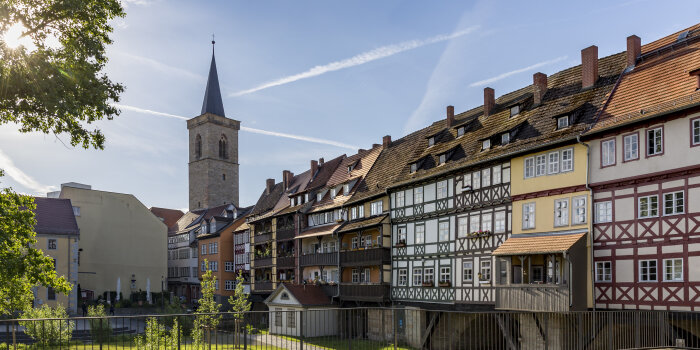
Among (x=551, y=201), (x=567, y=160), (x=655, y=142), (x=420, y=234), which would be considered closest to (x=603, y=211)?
(x=551, y=201)

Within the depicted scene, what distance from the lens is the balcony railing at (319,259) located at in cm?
4242

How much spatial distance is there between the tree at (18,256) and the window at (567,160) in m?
19.1

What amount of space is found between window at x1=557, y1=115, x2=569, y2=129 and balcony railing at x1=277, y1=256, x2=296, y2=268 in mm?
27830

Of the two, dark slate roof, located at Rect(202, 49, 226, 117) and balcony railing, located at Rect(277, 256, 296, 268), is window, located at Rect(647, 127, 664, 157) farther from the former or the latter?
dark slate roof, located at Rect(202, 49, 226, 117)

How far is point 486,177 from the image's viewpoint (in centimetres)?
2984

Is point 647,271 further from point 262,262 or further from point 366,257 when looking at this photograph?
point 262,262

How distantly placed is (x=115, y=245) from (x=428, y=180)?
4311cm

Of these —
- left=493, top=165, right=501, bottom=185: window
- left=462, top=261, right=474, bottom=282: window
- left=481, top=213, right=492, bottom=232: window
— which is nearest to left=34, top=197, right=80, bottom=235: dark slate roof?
left=462, top=261, right=474, bottom=282: window

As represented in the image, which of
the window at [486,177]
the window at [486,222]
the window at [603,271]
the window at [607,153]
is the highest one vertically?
the window at [607,153]

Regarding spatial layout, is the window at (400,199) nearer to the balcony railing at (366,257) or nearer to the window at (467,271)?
the balcony railing at (366,257)

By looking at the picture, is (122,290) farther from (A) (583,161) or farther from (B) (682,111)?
(B) (682,111)

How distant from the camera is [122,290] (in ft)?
214

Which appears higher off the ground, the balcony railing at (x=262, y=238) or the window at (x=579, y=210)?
the window at (x=579, y=210)

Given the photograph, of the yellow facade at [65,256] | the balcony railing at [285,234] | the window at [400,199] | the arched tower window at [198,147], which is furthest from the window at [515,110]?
the arched tower window at [198,147]
